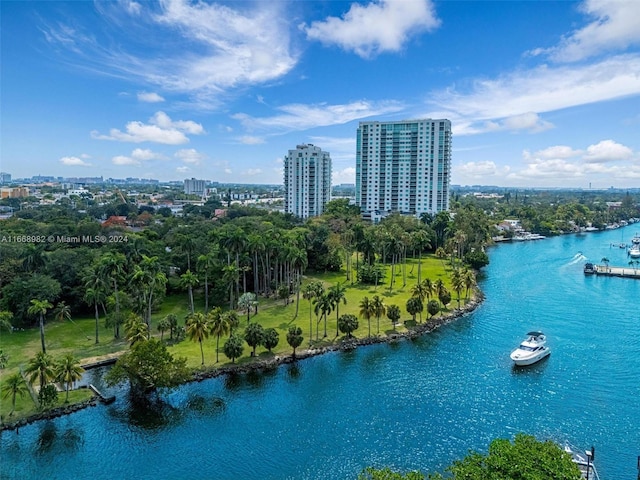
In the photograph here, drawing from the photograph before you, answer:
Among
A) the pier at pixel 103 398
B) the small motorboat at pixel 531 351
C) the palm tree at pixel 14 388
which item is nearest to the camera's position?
the palm tree at pixel 14 388

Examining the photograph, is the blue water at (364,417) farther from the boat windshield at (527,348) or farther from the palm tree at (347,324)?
the palm tree at (347,324)

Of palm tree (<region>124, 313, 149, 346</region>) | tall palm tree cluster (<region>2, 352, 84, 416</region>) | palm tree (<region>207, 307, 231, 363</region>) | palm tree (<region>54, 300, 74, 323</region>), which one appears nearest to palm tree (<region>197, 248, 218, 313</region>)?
palm tree (<region>207, 307, 231, 363</region>)

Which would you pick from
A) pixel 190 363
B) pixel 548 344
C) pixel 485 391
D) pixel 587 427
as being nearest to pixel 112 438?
pixel 190 363

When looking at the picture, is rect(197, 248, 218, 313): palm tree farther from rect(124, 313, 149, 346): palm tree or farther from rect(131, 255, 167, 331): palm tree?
rect(124, 313, 149, 346): palm tree

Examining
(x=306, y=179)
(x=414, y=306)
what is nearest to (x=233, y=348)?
(x=414, y=306)

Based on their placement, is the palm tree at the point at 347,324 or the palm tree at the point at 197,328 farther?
the palm tree at the point at 347,324

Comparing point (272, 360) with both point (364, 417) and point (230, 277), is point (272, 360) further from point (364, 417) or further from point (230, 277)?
point (230, 277)

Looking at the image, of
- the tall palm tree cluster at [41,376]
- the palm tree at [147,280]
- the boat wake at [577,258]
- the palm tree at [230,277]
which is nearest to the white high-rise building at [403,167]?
the boat wake at [577,258]
